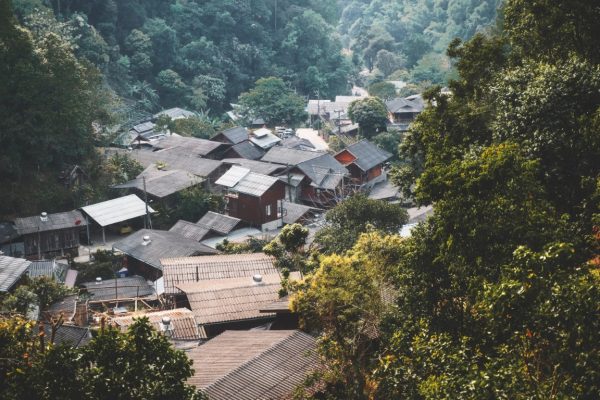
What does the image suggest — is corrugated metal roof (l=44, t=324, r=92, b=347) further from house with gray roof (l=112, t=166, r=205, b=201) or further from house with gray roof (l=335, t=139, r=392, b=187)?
house with gray roof (l=335, t=139, r=392, b=187)

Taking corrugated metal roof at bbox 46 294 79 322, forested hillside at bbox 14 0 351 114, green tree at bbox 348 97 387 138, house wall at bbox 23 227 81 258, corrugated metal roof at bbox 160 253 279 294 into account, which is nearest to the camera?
corrugated metal roof at bbox 46 294 79 322

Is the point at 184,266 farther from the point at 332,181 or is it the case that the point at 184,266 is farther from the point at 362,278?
the point at 332,181

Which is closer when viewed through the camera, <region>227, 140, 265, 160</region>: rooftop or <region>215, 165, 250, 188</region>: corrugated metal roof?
<region>215, 165, 250, 188</region>: corrugated metal roof

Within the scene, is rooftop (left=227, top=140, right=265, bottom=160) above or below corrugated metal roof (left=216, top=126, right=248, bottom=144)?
below

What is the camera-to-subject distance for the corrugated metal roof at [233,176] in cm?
4066

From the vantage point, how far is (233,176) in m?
41.4

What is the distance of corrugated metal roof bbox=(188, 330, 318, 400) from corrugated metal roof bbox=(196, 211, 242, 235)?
18906mm

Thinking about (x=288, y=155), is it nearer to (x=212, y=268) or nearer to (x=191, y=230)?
(x=191, y=230)

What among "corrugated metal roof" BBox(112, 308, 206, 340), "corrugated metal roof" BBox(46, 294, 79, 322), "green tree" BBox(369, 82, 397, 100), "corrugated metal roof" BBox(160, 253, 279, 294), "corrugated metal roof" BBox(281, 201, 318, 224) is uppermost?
"corrugated metal roof" BBox(112, 308, 206, 340)

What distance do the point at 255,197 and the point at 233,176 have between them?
2877 millimetres

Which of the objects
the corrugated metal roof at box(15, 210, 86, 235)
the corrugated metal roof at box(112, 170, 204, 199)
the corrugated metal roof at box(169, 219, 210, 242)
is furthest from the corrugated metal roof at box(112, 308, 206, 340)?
the corrugated metal roof at box(112, 170, 204, 199)

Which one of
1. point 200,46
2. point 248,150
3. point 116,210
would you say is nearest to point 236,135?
point 248,150

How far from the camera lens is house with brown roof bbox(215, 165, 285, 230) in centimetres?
3944

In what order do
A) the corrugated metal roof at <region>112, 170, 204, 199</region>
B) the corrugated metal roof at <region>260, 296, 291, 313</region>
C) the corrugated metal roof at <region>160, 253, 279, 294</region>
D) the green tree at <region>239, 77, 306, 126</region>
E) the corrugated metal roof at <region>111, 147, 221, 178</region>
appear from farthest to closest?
the green tree at <region>239, 77, 306, 126</region> < the corrugated metal roof at <region>111, 147, 221, 178</region> < the corrugated metal roof at <region>112, 170, 204, 199</region> < the corrugated metal roof at <region>160, 253, 279, 294</region> < the corrugated metal roof at <region>260, 296, 291, 313</region>
